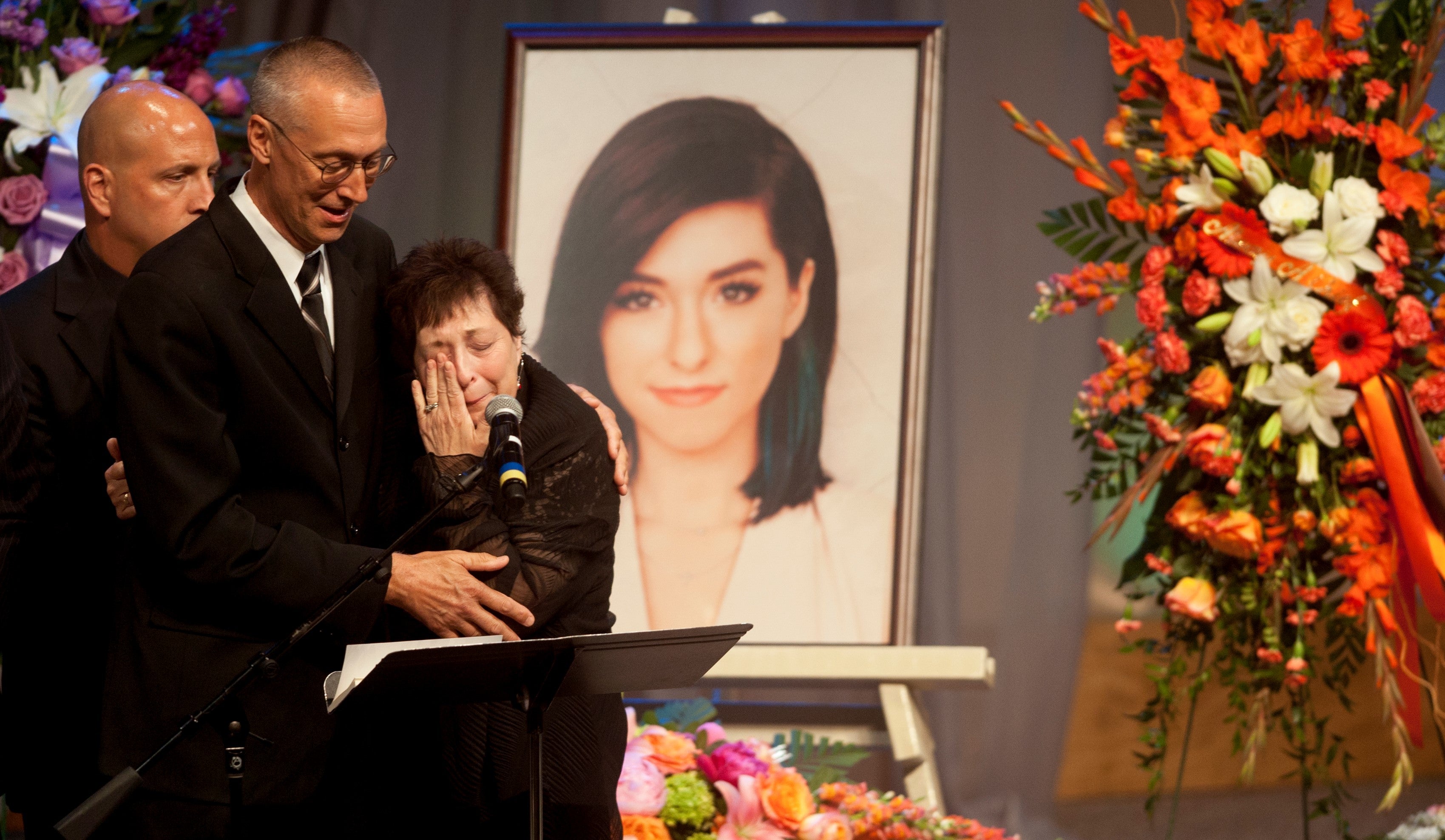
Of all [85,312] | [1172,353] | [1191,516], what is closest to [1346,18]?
[1172,353]

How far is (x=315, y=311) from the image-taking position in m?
2.03

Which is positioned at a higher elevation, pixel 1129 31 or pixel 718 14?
pixel 718 14

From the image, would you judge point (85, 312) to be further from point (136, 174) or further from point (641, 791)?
point (641, 791)

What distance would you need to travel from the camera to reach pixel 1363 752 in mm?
4117

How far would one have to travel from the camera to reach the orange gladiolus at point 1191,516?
2.62 metres

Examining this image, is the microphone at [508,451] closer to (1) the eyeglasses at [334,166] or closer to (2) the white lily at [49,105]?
(1) the eyeglasses at [334,166]

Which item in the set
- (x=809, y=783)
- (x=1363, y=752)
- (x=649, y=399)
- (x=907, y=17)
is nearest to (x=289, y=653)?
(x=809, y=783)

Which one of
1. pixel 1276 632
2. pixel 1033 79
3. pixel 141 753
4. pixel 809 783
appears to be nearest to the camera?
pixel 141 753

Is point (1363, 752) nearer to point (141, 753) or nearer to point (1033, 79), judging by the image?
point (1033, 79)

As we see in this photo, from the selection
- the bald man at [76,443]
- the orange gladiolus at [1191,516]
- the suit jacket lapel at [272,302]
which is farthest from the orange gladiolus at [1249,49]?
the bald man at [76,443]

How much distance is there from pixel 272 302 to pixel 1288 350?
189 cm

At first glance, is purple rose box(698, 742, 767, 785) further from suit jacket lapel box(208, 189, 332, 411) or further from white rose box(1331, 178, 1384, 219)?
white rose box(1331, 178, 1384, 219)

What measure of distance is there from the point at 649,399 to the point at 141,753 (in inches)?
76.6

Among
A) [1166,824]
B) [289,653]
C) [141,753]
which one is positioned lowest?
[1166,824]
